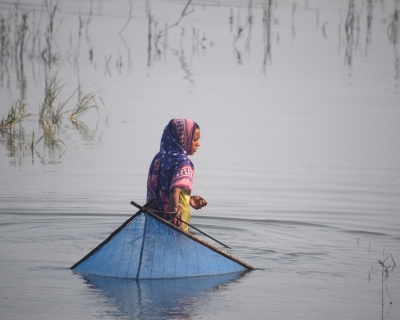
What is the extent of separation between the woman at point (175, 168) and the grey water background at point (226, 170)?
594mm

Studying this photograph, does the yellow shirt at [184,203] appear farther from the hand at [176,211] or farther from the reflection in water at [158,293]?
the reflection in water at [158,293]

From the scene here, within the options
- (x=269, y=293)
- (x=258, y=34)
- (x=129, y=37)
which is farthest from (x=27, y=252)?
(x=258, y=34)

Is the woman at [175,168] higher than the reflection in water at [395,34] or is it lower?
lower

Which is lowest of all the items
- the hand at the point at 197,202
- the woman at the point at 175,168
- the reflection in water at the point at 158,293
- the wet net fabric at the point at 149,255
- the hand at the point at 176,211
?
the reflection in water at the point at 158,293

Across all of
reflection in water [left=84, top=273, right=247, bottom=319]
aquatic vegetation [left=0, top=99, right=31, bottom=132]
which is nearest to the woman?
reflection in water [left=84, top=273, right=247, bottom=319]

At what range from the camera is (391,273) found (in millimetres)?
6996

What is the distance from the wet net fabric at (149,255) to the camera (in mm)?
6316

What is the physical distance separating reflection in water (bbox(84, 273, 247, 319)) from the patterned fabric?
50 centimetres

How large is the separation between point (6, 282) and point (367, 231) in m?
3.73

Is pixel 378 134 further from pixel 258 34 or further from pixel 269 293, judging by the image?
pixel 258 34

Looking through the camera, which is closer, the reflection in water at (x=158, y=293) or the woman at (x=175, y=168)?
the reflection in water at (x=158, y=293)

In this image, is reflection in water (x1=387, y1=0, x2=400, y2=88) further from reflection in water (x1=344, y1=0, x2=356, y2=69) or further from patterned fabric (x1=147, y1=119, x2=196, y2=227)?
patterned fabric (x1=147, y1=119, x2=196, y2=227)

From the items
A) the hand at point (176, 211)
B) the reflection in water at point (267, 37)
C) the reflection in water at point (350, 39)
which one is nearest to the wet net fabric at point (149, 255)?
the hand at point (176, 211)

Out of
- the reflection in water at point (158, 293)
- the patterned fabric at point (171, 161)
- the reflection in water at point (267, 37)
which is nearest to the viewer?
the reflection in water at point (158, 293)
